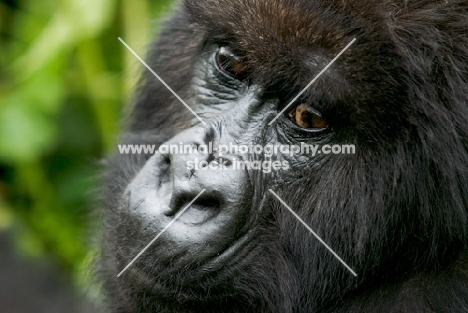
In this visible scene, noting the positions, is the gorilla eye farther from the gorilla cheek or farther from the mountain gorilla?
the gorilla cheek

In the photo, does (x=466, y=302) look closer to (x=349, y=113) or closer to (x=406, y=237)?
(x=406, y=237)

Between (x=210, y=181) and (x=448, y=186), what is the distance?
0.77 meters

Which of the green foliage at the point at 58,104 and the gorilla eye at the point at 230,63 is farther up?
the gorilla eye at the point at 230,63

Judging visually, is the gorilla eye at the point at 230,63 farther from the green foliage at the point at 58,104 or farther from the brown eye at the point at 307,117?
the green foliage at the point at 58,104

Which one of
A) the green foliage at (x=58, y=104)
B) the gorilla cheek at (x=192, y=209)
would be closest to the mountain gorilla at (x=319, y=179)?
the gorilla cheek at (x=192, y=209)

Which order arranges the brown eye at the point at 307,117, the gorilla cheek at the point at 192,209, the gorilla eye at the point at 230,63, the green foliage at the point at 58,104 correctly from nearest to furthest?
the gorilla cheek at the point at 192,209 < the brown eye at the point at 307,117 < the gorilla eye at the point at 230,63 < the green foliage at the point at 58,104

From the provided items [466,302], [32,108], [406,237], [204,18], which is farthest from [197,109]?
[32,108]

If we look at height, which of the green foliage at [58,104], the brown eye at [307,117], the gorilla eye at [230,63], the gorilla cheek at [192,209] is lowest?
the green foliage at [58,104]

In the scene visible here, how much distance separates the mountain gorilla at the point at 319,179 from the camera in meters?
2.41

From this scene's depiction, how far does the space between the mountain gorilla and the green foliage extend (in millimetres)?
2147

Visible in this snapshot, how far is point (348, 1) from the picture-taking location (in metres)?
2.45

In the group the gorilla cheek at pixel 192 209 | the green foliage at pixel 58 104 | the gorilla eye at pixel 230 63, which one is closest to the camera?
the gorilla cheek at pixel 192 209

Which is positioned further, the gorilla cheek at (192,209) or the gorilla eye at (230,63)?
the gorilla eye at (230,63)

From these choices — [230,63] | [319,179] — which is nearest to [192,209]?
[319,179]
